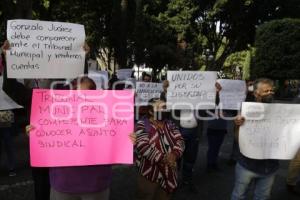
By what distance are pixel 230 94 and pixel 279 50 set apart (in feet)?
60.3

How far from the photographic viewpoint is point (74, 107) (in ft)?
12.2

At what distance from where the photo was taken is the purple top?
358cm

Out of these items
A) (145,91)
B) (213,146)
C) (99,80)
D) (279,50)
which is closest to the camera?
(213,146)

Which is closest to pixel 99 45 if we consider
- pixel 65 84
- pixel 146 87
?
pixel 146 87

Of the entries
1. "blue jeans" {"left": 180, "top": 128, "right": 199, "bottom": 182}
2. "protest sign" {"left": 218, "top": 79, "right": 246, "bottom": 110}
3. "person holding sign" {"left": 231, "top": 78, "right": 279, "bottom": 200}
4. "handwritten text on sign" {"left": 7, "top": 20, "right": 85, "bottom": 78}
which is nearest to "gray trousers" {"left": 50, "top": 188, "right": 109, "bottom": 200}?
"handwritten text on sign" {"left": 7, "top": 20, "right": 85, "bottom": 78}

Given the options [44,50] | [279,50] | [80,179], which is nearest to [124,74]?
[44,50]

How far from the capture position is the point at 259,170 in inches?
171

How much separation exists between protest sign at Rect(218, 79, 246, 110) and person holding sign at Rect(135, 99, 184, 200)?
303 centimetres

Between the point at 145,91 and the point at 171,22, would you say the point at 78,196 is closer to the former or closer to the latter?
the point at 145,91

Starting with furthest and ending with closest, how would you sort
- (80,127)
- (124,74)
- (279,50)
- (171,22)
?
(171,22) < (279,50) < (124,74) < (80,127)

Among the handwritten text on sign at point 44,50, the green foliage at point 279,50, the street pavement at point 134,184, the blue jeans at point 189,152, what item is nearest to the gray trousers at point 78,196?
the handwritten text on sign at point 44,50

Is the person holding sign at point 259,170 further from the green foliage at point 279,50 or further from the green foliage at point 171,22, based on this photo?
the green foliage at point 279,50

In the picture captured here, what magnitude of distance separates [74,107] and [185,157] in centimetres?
316

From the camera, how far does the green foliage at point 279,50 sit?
80.2ft
